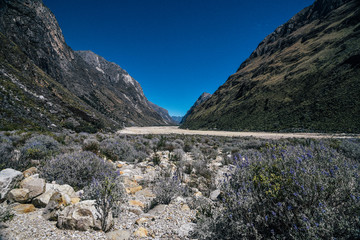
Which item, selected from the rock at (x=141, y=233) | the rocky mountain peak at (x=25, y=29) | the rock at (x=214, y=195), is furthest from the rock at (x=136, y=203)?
the rocky mountain peak at (x=25, y=29)

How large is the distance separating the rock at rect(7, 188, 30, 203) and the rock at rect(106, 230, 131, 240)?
6.64 feet

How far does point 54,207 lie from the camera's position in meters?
2.85

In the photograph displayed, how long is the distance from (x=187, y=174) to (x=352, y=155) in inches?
269

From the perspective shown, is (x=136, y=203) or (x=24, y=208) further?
(x=136, y=203)

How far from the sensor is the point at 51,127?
17.0 m

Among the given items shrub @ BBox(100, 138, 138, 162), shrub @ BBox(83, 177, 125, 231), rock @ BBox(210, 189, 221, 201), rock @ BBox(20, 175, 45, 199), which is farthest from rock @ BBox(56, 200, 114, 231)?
shrub @ BBox(100, 138, 138, 162)

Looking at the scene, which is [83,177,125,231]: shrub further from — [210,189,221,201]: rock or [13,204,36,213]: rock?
[210,189,221,201]: rock

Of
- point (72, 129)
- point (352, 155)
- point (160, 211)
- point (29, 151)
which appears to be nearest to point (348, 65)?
point (352, 155)

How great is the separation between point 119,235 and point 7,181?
2.58 metres

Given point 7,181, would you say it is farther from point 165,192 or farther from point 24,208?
point 165,192

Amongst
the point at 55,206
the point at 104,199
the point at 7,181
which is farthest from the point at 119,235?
the point at 7,181

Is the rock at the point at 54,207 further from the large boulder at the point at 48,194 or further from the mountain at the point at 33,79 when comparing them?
the mountain at the point at 33,79

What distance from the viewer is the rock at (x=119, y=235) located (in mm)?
2449

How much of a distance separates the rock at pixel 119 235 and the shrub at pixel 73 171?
1679mm
